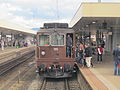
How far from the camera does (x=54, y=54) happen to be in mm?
14320

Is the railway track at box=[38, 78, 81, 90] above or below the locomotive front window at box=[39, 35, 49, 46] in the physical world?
below

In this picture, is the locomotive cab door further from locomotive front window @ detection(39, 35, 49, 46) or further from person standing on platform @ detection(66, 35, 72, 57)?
locomotive front window @ detection(39, 35, 49, 46)

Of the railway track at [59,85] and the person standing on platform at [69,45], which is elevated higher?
the person standing on platform at [69,45]

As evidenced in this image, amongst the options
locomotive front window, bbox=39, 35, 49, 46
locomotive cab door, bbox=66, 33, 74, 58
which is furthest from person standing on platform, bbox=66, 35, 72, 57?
locomotive front window, bbox=39, 35, 49, 46

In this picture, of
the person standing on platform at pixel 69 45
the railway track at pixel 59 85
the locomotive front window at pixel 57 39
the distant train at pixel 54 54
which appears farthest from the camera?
the locomotive front window at pixel 57 39

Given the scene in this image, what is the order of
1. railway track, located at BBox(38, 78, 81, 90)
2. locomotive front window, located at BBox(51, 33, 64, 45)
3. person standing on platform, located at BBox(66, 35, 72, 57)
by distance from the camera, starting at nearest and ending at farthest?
railway track, located at BBox(38, 78, 81, 90) < person standing on platform, located at BBox(66, 35, 72, 57) < locomotive front window, located at BBox(51, 33, 64, 45)

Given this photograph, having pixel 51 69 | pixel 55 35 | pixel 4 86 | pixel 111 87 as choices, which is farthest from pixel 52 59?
pixel 111 87

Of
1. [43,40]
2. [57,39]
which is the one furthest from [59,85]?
[43,40]

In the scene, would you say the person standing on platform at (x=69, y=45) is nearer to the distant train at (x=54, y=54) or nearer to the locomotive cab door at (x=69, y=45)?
the locomotive cab door at (x=69, y=45)

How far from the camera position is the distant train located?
14.0m

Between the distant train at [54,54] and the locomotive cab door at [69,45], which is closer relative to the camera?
the distant train at [54,54]

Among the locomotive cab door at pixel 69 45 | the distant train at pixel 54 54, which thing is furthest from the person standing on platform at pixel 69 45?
the distant train at pixel 54 54

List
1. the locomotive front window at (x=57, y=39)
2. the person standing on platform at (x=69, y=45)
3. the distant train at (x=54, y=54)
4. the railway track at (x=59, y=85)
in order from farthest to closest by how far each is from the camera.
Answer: the locomotive front window at (x=57, y=39)
the person standing on platform at (x=69, y=45)
the distant train at (x=54, y=54)
the railway track at (x=59, y=85)

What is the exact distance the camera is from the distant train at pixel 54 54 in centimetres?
1398
